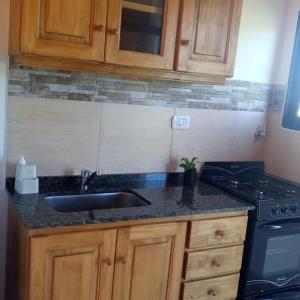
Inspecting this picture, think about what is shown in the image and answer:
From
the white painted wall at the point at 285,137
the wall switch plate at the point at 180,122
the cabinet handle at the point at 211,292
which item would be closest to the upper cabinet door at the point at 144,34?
the wall switch plate at the point at 180,122

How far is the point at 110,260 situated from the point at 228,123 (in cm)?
132

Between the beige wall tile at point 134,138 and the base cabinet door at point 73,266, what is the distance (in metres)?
0.64

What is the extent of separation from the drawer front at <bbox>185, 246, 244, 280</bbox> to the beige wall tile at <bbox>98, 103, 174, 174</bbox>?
0.65m

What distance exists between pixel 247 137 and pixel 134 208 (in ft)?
4.02

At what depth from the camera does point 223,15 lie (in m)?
2.06

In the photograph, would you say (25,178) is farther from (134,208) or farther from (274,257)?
(274,257)

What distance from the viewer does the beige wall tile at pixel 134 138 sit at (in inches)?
87.8

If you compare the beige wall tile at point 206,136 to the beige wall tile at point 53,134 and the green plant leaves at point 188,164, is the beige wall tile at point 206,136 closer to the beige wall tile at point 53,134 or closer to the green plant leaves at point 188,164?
the green plant leaves at point 188,164

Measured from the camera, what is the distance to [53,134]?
6.84ft

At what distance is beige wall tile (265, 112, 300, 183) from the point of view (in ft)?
8.56

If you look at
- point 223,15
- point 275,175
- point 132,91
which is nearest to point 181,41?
point 223,15

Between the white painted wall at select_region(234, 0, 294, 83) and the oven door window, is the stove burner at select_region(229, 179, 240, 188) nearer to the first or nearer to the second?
the oven door window

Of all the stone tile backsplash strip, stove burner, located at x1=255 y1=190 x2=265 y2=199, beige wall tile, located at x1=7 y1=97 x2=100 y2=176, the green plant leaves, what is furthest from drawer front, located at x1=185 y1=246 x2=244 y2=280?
the stone tile backsplash strip

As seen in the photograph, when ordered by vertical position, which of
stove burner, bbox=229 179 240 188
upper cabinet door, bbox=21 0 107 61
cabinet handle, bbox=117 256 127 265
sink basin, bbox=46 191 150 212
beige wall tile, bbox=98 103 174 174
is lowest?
cabinet handle, bbox=117 256 127 265
